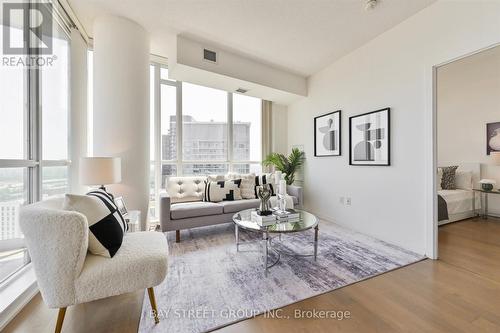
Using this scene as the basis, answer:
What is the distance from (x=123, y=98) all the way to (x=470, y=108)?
19.6ft

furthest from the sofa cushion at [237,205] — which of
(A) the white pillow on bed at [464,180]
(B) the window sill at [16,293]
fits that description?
(A) the white pillow on bed at [464,180]

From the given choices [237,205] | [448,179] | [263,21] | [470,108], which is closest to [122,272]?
[237,205]

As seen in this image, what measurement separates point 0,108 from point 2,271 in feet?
4.32

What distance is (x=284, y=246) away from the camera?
262 centimetres

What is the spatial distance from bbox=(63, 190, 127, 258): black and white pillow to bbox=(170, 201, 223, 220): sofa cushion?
1.30m

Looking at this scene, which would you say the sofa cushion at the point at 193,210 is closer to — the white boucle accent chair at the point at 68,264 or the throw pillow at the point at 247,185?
the throw pillow at the point at 247,185

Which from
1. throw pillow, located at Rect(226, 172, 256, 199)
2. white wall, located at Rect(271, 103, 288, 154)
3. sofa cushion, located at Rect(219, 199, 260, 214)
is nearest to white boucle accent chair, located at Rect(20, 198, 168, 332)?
sofa cushion, located at Rect(219, 199, 260, 214)

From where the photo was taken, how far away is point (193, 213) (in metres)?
2.86

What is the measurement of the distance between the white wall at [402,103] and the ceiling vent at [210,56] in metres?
2.05

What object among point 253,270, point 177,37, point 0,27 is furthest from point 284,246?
point 0,27

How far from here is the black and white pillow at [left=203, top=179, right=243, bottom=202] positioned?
335 cm

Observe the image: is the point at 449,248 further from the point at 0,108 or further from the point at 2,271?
the point at 0,108

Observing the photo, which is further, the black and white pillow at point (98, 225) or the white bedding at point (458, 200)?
the white bedding at point (458, 200)

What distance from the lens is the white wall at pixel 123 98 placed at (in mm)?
2566
